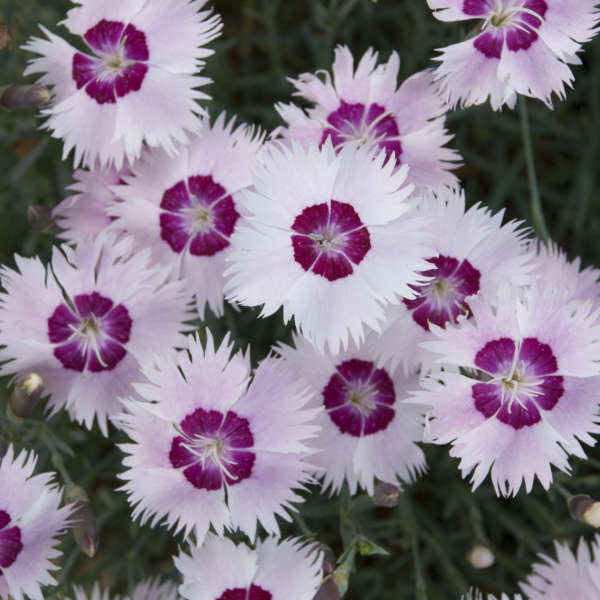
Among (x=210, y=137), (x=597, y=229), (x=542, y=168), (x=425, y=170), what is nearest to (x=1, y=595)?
(x=210, y=137)

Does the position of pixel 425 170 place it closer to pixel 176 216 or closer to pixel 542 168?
pixel 176 216

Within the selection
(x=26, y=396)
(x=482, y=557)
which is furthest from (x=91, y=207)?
(x=482, y=557)

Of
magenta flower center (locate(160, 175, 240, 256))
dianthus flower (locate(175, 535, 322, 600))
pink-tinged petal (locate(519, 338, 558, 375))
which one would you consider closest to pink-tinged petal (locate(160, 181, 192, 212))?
magenta flower center (locate(160, 175, 240, 256))

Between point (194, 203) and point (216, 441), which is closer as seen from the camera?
point (216, 441)

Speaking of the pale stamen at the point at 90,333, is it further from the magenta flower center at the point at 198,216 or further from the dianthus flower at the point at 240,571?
the dianthus flower at the point at 240,571

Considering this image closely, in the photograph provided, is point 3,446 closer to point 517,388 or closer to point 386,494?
point 386,494

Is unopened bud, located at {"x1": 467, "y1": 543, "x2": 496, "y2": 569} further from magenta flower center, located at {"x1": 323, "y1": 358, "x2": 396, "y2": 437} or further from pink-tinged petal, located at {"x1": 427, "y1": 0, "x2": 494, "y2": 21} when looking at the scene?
pink-tinged petal, located at {"x1": 427, "y1": 0, "x2": 494, "y2": 21}
